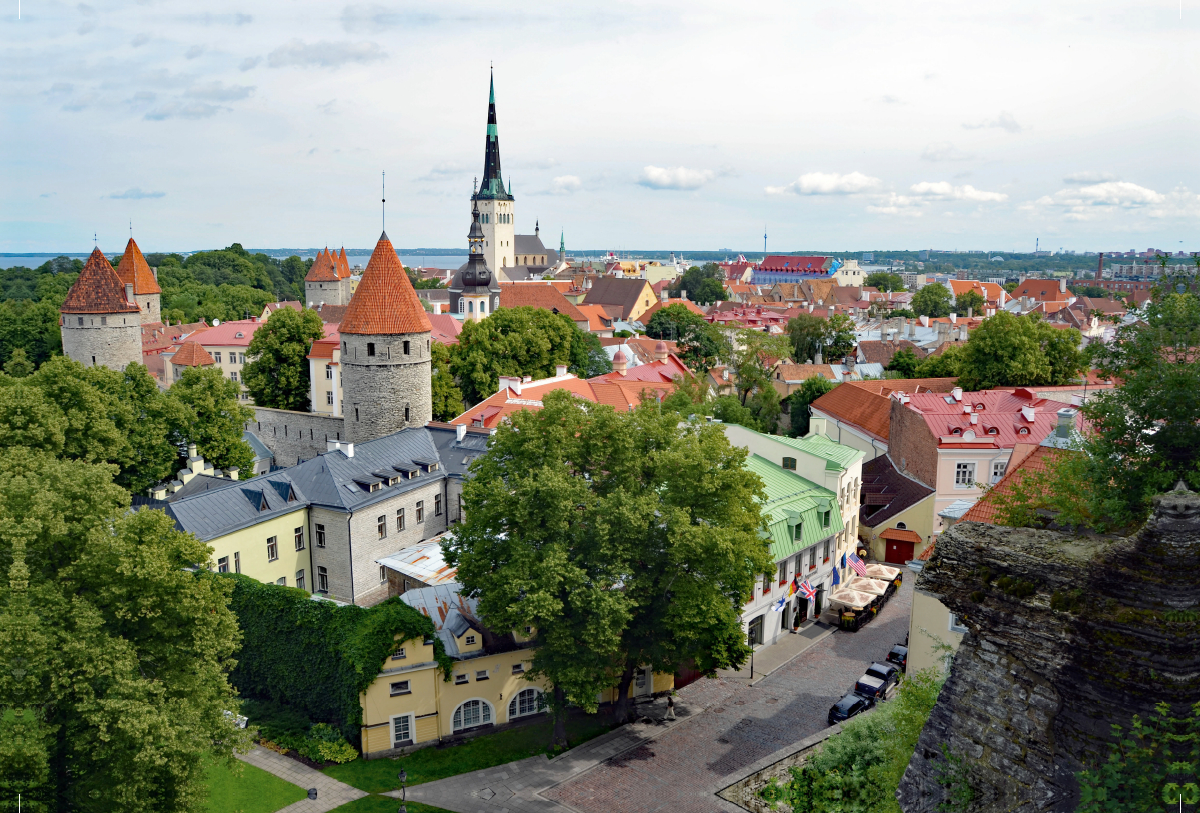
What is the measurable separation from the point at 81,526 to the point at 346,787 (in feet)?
28.8

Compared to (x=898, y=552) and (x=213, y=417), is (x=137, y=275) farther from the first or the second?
(x=898, y=552)

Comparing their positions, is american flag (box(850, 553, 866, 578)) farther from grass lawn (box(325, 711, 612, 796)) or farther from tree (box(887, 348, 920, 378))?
tree (box(887, 348, 920, 378))

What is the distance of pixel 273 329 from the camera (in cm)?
5347

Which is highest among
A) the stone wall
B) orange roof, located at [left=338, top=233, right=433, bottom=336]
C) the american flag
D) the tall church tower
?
the tall church tower

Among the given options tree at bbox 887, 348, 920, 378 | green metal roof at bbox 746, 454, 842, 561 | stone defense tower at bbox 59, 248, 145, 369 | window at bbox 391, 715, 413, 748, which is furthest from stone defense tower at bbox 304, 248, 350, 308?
window at bbox 391, 715, 413, 748

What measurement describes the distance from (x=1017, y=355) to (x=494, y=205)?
82160 mm

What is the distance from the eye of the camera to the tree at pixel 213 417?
123 feet

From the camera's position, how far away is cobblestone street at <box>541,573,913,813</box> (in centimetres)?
2061

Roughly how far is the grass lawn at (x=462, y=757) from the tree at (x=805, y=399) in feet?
110

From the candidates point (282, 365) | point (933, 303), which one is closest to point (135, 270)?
point (282, 365)

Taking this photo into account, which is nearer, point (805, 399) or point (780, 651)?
point (780, 651)

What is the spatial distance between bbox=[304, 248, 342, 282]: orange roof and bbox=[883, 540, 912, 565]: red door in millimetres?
91998

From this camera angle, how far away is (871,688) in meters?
24.8

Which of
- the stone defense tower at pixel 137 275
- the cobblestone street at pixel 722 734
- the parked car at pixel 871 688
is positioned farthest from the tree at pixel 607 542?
the stone defense tower at pixel 137 275
